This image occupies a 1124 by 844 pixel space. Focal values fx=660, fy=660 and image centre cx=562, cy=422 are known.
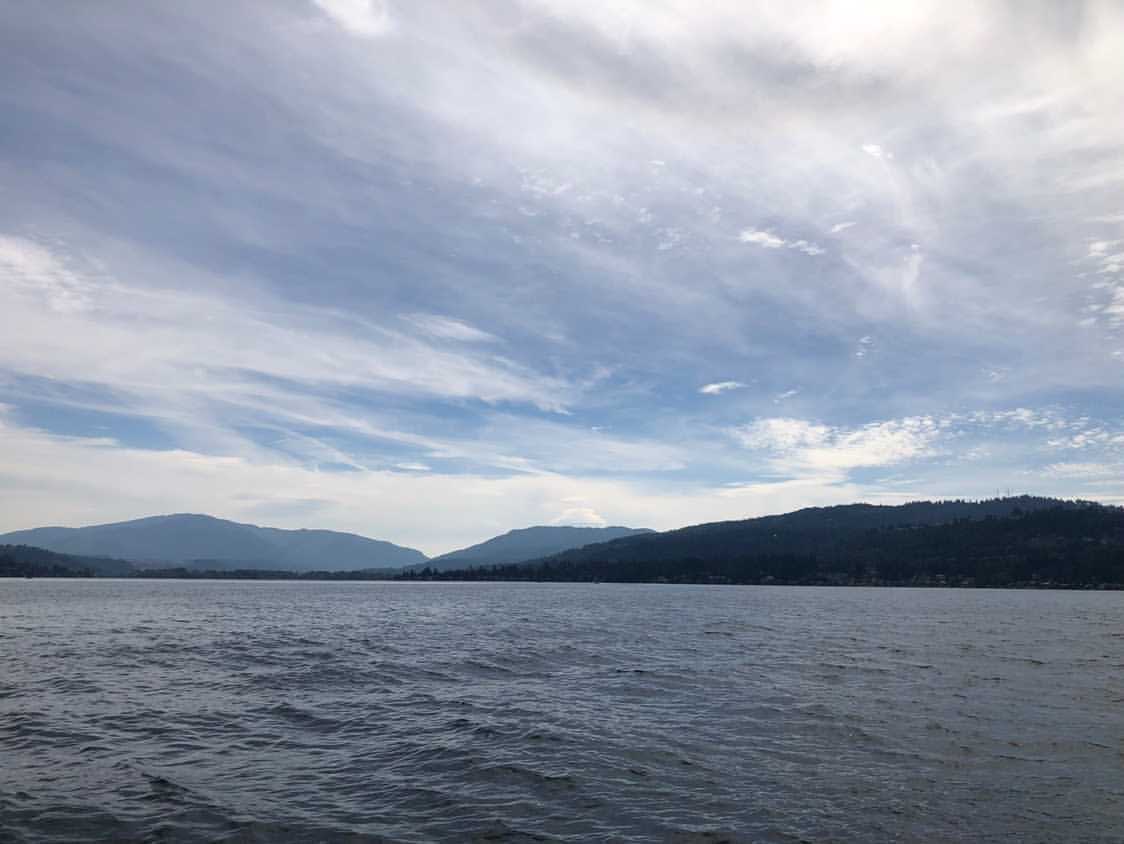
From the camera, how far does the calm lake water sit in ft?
63.0

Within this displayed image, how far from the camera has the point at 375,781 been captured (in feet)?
74.2

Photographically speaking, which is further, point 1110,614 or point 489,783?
point 1110,614

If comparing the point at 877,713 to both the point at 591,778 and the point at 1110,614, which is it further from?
the point at 1110,614

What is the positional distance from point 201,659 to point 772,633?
2358 inches

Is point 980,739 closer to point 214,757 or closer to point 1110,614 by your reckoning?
point 214,757

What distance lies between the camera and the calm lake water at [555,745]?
63.0ft

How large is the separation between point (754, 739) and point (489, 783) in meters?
12.4

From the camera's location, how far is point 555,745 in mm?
27516

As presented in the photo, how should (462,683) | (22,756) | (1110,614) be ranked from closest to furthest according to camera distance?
(22,756) → (462,683) → (1110,614)

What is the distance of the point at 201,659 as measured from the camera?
5038cm

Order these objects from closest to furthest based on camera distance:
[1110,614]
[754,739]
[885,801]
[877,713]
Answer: [885,801] → [754,739] → [877,713] → [1110,614]

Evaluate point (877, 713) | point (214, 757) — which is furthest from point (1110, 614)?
point (214, 757)

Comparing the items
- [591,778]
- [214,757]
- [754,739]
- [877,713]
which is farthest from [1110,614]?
[214,757]

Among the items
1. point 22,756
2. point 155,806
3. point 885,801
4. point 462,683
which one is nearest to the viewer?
point 155,806
